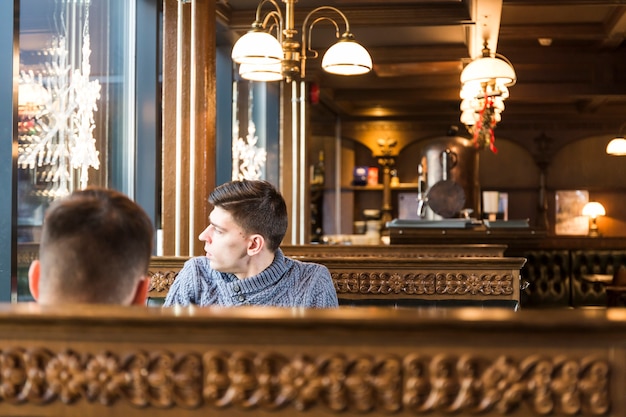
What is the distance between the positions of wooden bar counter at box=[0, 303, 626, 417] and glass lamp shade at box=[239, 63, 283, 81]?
3356mm

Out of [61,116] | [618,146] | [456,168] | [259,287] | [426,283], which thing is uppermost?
[618,146]

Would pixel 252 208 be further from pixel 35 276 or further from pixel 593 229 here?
pixel 593 229

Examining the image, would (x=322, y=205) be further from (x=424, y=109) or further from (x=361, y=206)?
(x=424, y=109)

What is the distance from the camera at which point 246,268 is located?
2680 mm

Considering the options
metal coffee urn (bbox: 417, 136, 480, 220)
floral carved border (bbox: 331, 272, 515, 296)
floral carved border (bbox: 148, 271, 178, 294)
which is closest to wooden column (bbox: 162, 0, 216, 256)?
floral carved border (bbox: 148, 271, 178, 294)

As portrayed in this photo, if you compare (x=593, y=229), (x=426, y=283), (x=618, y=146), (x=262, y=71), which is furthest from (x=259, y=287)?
(x=593, y=229)

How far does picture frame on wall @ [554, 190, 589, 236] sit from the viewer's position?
12.7 metres

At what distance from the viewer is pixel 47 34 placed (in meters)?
3.95

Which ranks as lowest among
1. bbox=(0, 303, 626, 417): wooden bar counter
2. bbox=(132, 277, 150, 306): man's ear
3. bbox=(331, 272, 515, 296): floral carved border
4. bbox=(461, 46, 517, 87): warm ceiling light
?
bbox=(331, 272, 515, 296): floral carved border

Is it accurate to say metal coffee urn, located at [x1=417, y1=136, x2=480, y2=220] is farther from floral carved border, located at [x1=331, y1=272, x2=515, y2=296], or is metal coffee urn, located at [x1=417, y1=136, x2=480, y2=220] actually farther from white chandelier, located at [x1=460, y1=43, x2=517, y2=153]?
floral carved border, located at [x1=331, y1=272, x2=515, y2=296]

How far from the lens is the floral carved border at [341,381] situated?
48.8 inches

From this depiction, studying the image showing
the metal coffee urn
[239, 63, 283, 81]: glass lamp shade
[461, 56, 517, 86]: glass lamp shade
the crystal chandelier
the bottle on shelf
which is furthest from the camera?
the bottle on shelf

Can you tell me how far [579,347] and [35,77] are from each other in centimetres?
312

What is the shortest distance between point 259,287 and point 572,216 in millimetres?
10828
